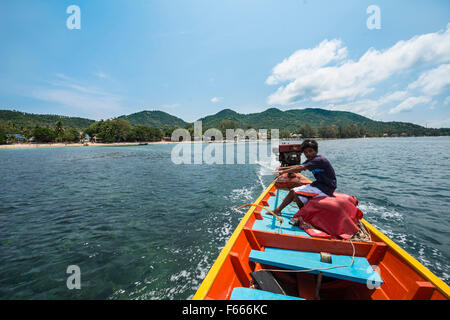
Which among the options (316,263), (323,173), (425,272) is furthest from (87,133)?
(425,272)

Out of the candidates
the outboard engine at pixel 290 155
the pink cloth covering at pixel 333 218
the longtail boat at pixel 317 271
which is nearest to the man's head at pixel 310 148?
the pink cloth covering at pixel 333 218

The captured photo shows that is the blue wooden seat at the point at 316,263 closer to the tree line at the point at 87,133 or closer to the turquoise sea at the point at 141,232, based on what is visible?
the turquoise sea at the point at 141,232

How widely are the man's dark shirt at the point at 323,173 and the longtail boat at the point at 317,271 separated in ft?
3.97

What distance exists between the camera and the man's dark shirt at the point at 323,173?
4445 mm

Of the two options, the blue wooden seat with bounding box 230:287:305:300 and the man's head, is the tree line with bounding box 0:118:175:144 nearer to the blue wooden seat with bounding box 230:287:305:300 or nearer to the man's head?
the man's head

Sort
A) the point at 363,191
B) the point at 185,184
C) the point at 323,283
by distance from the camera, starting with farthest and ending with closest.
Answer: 1. the point at 185,184
2. the point at 363,191
3. the point at 323,283

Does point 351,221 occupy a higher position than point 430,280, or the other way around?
point 351,221

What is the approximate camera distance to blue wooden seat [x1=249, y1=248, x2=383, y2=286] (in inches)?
110

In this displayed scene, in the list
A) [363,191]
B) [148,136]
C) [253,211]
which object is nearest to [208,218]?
[253,211]

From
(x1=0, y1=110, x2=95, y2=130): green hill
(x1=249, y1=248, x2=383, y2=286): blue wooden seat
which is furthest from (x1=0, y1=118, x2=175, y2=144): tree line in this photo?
(x1=249, y1=248, x2=383, y2=286): blue wooden seat

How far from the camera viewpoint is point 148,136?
116 meters

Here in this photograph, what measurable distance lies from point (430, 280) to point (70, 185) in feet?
63.0

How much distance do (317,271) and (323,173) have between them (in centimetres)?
241
